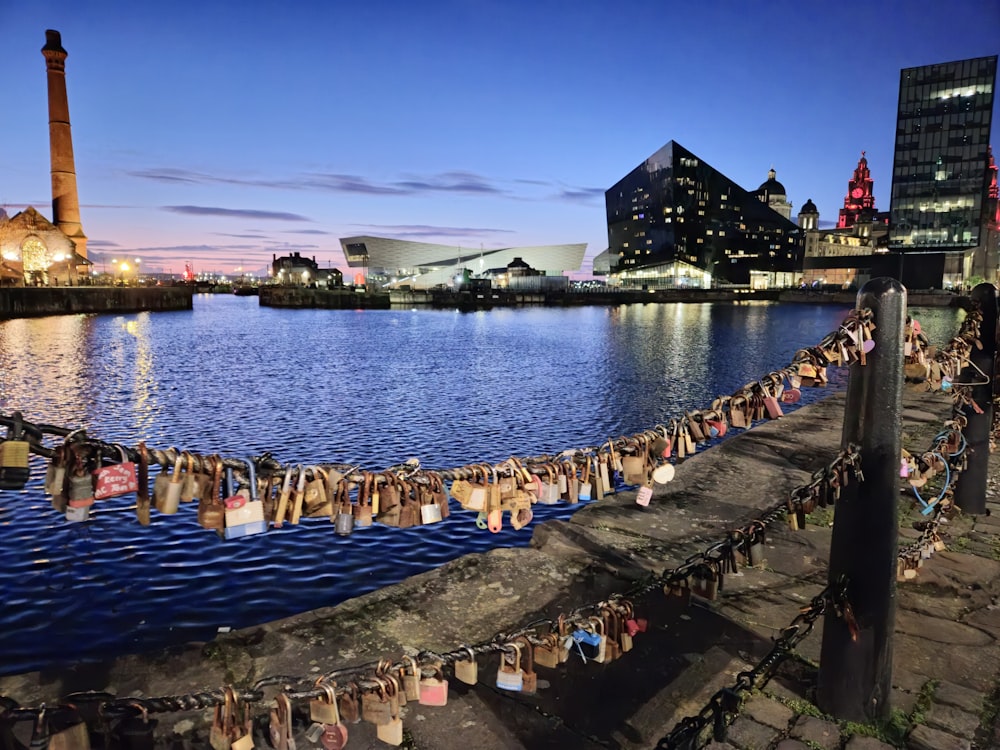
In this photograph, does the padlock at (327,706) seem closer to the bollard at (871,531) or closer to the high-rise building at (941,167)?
the bollard at (871,531)

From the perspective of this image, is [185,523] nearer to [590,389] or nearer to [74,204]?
[590,389]

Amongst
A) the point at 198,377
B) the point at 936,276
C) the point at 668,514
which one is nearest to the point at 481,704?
the point at 668,514

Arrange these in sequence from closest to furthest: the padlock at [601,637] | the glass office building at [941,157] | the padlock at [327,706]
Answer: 1. the padlock at [327,706]
2. the padlock at [601,637]
3. the glass office building at [941,157]

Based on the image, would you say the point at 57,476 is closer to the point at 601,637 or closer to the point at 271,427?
the point at 601,637

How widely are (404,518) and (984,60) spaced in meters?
190

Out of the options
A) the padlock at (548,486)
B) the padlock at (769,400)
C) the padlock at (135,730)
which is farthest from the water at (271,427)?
the padlock at (769,400)

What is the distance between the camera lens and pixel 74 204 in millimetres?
103812

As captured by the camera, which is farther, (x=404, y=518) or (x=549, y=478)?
(x=549, y=478)

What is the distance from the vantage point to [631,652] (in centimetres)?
480

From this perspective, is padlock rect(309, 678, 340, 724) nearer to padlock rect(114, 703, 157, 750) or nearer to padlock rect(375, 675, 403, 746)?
padlock rect(375, 675, 403, 746)

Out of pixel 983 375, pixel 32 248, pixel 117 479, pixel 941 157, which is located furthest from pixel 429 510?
pixel 941 157

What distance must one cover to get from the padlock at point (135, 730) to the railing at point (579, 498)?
0.06 ft

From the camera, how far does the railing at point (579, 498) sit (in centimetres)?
269

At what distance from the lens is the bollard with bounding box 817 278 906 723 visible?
11.6 feet
